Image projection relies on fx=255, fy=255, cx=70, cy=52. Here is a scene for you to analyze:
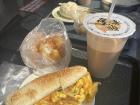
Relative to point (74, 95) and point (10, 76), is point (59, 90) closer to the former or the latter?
point (74, 95)

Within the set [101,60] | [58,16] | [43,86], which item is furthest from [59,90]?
[58,16]

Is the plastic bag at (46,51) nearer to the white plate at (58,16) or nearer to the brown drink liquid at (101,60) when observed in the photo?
the brown drink liquid at (101,60)

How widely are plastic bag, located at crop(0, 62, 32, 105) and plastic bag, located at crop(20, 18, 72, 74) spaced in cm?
3

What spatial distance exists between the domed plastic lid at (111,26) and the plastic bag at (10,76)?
231mm

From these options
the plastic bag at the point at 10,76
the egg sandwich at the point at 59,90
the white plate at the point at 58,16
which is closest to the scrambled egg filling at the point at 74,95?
the egg sandwich at the point at 59,90

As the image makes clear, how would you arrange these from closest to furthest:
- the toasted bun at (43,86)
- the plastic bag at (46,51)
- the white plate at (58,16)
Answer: the toasted bun at (43,86) → the plastic bag at (46,51) → the white plate at (58,16)

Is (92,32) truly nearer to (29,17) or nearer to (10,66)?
(10,66)

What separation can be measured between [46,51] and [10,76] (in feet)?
0.43

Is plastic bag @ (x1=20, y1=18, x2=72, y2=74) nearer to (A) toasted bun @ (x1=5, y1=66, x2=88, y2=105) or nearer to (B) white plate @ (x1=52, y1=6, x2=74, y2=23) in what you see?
(A) toasted bun @ (x1=5, y1=66, x2=88, y2=105)

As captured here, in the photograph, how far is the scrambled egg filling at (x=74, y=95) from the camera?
64 cm

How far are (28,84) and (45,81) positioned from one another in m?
0.05

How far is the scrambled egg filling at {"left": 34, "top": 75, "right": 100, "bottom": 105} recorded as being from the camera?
64 centimetres

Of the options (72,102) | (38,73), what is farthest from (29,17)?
(72,102)

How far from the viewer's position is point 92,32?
0.69m
